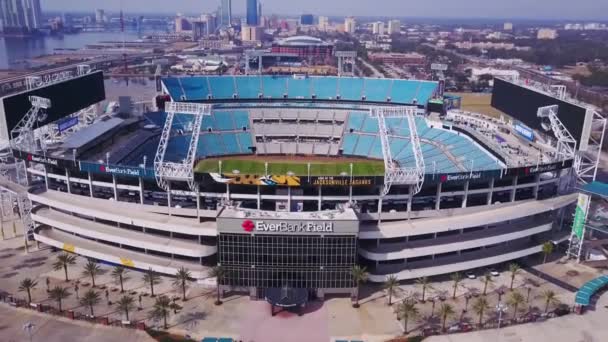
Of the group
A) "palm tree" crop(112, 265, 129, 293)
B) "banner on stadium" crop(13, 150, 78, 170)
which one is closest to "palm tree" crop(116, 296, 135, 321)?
"palm tree" crop(112, 265, 129, 293)

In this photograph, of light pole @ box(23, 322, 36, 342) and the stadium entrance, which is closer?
light pole @ box(23, 322, 36, 342)

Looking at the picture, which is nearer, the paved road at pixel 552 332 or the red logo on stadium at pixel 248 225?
the paved road at pixel 552 332

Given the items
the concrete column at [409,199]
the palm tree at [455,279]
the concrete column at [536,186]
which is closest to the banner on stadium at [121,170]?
the concrete column at [409,199]

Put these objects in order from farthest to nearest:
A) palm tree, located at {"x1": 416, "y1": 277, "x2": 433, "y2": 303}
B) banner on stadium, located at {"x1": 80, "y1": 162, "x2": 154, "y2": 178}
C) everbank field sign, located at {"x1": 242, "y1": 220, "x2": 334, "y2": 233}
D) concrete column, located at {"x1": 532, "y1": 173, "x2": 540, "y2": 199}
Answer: concrete column, located at {"x1": 532, "y1": 173, "x2": 540, "y2": 199}
banner on stadium, located at {"x1": 80, "y1": 162, "x2": 154, "y2": 178}
palm tree, located at {"x1": 416, "y1": 277, "x2": 433, "y2": 303}
everbank field sign, located at {"x1": 242, "y1": 220, "x2": 334, "y2": 233}

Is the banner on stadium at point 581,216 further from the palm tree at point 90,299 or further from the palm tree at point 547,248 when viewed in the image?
the palm tree at point 90,299

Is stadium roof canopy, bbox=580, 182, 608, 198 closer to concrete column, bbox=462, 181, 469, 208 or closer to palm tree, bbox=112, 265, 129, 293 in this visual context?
concrete column, bbox=462, 181, 469, 208

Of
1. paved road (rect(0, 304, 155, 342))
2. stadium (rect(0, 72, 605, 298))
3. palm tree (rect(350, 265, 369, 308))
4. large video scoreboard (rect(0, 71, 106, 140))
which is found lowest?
paved road (rect(0, 304, 155, 342))
